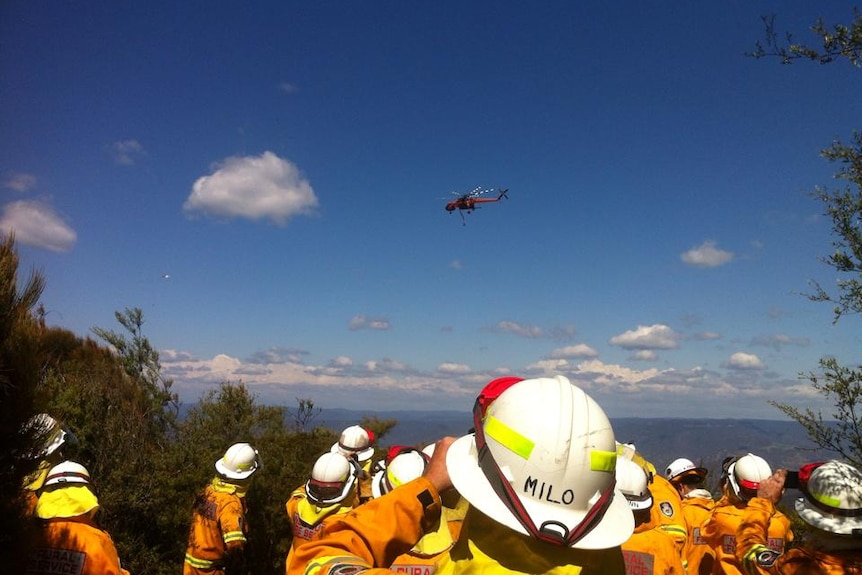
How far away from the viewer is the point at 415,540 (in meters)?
2.05

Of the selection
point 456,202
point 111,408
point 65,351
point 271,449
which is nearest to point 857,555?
point 111,408

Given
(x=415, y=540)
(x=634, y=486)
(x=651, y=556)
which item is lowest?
(x=651, y=556)

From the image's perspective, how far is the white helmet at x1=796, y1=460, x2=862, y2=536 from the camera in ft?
11.5

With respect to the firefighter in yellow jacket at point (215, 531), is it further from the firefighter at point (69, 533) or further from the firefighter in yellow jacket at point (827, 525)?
the firefighter in yellow jacket at point (827, 525)

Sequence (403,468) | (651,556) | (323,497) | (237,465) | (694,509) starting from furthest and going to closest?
1. (237,465)
2. (694,509)
3. (323,497)
4. (403,468)
5. (651,556)

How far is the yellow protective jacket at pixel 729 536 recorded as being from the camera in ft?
16.7

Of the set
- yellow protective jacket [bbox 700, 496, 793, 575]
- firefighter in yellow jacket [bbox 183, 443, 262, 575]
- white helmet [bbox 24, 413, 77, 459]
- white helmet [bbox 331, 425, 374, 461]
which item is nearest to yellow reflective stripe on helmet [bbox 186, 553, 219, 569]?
firefighter in yellow jacket [bbox 183, 443, 262, 575]

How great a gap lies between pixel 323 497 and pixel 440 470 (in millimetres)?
5074

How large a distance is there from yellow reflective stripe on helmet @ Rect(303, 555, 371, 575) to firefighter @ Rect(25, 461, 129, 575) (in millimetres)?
3095

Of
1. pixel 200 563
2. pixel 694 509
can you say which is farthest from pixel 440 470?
pixel 694 509

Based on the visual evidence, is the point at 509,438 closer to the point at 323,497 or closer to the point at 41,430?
the point at 41,430

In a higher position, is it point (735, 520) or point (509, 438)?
point (509, 438)

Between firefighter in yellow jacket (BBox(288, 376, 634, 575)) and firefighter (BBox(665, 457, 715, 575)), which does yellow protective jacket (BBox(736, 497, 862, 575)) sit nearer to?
firefighter (BBox(665, 457, 715, 575))

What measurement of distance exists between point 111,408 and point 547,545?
43.5ft
